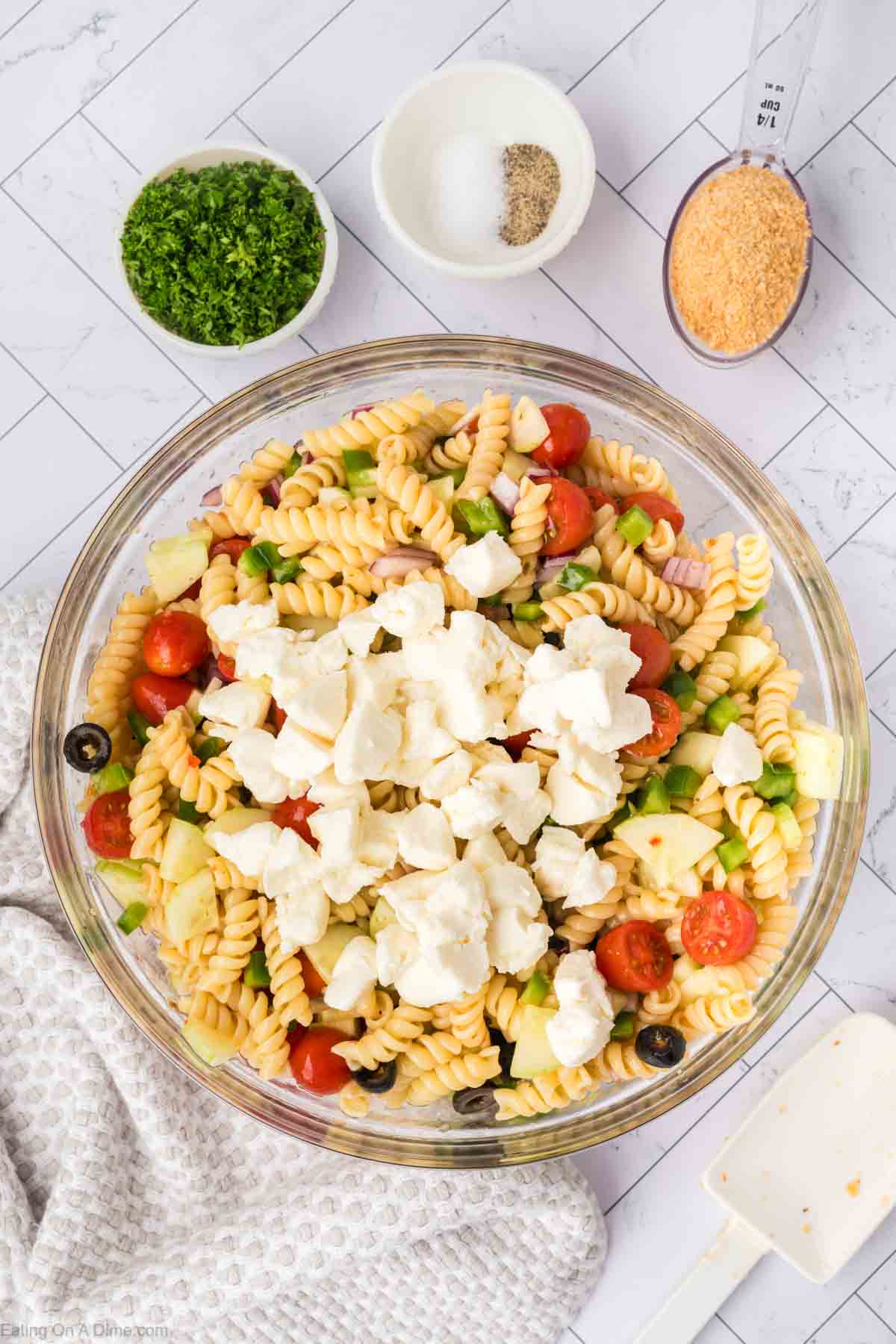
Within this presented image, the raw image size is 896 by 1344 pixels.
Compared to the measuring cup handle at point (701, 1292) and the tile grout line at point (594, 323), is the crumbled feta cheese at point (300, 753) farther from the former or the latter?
the measuring cup handle at point (701, 1292)

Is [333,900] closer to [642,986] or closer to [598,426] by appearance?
[642,986]

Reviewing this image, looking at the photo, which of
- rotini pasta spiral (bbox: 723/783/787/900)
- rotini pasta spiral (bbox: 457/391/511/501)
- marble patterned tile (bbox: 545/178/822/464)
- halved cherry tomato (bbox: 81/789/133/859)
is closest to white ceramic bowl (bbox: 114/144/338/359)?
marble patterned tile (bbox: 545/178/822/464)

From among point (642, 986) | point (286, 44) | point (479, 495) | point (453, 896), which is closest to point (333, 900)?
point (453, 896)

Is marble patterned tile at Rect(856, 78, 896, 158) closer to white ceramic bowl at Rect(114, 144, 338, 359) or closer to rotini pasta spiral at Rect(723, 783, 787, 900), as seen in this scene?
white ceramic bowl at Rect(114, 144, 338, 359)

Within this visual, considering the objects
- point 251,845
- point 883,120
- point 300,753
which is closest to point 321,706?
point 300,753

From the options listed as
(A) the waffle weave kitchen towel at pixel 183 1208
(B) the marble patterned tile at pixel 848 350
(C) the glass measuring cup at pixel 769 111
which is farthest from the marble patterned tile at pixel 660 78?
(A) the waffle weave kitchen towel at pixel 183 1208

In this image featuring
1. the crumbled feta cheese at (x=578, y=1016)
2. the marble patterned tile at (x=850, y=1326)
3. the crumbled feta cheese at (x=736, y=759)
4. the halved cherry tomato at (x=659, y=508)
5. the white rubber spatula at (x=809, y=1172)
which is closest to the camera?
the crumbled feta cheese at (x=578, y=1016)
